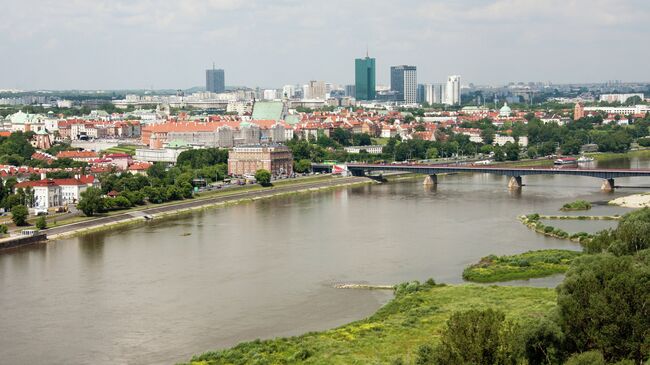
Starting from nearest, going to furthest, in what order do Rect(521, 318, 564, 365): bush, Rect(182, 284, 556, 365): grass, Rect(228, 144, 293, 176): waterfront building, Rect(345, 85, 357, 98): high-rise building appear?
Rect(521, 318, 564, 365): bush
Rect(182, 284, 556, 365): grass
Rect(228, 144, 293, 176): waterfront building
Rect(345, 85, 357, 98): high-rise building

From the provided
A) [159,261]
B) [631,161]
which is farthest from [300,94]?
[159,261]

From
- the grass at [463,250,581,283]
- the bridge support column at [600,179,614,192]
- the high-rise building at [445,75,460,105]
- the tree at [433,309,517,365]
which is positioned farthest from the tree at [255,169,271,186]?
the high-rise building at [445,75,460,105]

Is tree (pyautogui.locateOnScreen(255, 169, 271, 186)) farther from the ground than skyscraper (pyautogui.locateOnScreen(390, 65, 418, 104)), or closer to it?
closer to it

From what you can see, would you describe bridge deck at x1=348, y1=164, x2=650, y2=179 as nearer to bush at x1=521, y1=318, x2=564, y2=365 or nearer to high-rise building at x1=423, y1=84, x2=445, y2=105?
bush at x1=521, y1=318, x2=564, y2=365

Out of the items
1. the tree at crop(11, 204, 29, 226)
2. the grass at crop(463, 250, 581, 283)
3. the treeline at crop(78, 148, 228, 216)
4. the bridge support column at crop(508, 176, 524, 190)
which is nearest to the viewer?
→ the grass at crop(463, 250, 581, 283)

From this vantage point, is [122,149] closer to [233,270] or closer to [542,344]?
[233,270]

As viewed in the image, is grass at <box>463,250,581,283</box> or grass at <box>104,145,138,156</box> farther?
grass at <box>104,145,138,156</box>

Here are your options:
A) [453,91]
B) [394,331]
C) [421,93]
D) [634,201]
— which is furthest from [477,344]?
[421,93]

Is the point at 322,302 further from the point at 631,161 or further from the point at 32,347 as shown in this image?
the point at 631,161
